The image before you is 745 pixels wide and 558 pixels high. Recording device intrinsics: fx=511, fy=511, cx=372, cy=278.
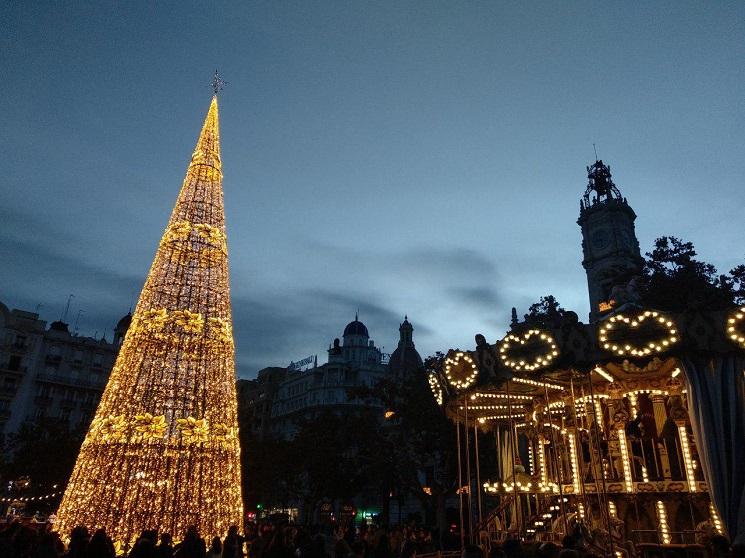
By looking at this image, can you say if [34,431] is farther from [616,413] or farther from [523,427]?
[616,413]

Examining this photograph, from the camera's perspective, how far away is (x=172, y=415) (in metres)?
13.6

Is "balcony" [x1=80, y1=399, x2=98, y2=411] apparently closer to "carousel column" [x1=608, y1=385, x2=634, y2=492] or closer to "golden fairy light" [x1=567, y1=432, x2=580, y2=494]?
"golden fairy light" [x1=567, y1=432, x2=580, y2=494]

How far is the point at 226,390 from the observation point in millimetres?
14359

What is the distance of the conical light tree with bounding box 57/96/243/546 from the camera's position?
504 inches

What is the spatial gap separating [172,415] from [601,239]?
52281 millimetres

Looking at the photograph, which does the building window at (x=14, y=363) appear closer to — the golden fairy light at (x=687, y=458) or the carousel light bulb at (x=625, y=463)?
the carousel light bulb at (x=625, y=463)

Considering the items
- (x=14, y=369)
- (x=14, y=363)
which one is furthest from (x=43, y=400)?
(x=14, y=363)

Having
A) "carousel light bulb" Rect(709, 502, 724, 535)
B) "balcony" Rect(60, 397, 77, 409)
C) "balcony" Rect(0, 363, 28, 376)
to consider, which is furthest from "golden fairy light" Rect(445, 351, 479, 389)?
"balcony" Rect(60, 397, 77, 409)

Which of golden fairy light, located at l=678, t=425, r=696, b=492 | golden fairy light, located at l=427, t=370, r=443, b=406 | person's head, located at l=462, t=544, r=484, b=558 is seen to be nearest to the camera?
person's head, located at l=462, t=544, r=484, b=558

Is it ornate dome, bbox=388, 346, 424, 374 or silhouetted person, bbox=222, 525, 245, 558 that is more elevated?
ornate dome, bbox=388, 346, 424, 374

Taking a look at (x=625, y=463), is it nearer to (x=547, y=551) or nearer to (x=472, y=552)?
(x=547, y=551)

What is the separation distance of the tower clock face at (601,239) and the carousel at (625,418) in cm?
4252

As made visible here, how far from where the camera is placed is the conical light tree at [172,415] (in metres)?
12.8

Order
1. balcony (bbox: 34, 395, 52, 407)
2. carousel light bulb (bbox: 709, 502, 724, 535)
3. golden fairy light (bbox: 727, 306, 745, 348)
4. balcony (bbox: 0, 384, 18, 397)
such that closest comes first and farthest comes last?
1. golden fairy light (bbox: 727, 306, 745, 348)
2. carousel light bulb (bbox: 709, 502, 724, 535)
3. balcony (bbox: 0, 384, 18, 397)
4. balcony (bbox: 34, 395, 52, 407)
